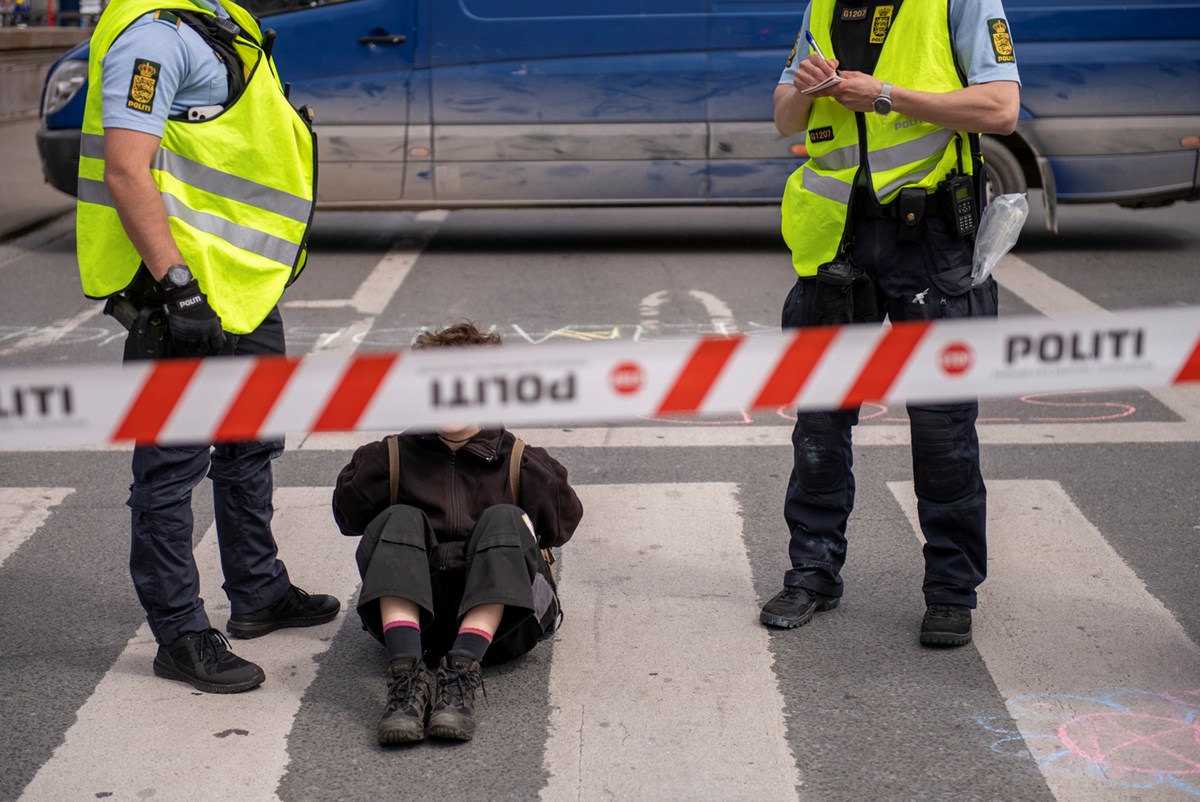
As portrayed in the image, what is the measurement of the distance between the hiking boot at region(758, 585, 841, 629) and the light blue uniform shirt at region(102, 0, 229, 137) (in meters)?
2.14

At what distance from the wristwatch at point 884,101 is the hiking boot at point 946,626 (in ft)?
4.59

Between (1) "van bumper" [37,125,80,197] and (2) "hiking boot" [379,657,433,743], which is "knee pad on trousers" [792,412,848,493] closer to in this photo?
(2) "hiking boot" [379,657,433,743]

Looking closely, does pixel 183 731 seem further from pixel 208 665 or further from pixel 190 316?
pixel 190 316

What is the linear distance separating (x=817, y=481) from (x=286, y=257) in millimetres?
1658

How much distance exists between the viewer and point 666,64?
10086 millimetres

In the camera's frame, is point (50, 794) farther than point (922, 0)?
No

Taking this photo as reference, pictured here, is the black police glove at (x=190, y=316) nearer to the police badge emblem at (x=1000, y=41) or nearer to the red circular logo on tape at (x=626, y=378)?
the red circular logo on tape at (x=626, y=378)

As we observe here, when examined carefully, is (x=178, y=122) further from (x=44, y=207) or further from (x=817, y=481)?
(x=44, y=207)

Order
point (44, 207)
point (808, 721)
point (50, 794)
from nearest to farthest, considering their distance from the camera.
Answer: point (50, 794) < point (808, 721) < point (44, 207)

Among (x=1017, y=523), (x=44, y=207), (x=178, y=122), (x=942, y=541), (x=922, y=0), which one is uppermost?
(x=922, y=0)

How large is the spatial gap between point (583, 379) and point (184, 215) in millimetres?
1430

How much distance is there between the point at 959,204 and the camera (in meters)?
4.13

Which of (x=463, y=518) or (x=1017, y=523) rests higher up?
(x=463, y=518)

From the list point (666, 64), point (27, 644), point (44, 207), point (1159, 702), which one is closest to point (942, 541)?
point (1159, 702)
